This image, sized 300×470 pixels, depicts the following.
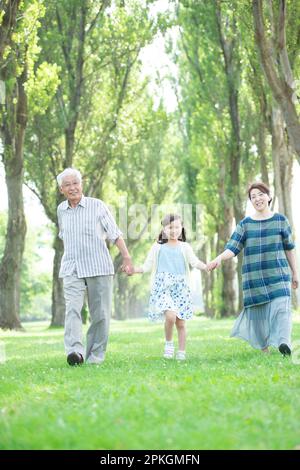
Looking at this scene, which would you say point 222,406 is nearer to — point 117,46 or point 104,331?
point 104,331

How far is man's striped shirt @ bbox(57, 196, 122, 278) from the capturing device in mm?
10023

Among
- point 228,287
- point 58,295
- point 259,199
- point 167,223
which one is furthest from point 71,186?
point 228,287

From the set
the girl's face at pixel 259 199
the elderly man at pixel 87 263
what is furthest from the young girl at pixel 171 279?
the girl's face at pixel 259 199

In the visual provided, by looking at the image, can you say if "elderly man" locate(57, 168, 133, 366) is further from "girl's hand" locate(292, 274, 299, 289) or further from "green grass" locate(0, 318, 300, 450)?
"girl's hand" locate(292, 274, 299, 289)

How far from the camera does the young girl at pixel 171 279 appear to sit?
401 inches

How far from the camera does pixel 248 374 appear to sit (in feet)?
25.9

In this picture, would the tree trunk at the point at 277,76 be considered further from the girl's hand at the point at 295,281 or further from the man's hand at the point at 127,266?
the man's hand at the point at 127,266

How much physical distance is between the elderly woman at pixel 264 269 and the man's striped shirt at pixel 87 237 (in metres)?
1.45

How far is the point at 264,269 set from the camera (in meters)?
10.4

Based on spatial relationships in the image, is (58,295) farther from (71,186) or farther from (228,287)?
(71,186)

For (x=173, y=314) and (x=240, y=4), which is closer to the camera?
(x=173, y=314)

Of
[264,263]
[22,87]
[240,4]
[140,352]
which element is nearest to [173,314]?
[264,263]

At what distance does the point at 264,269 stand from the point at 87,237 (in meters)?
2.29

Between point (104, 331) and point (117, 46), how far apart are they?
2038 centimetres
